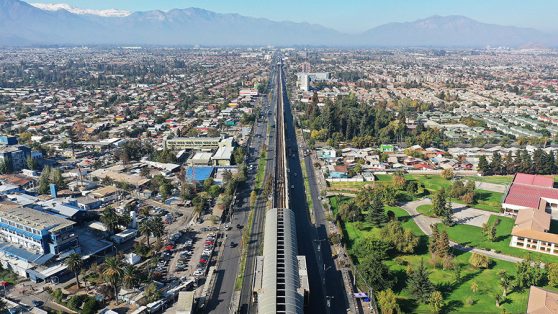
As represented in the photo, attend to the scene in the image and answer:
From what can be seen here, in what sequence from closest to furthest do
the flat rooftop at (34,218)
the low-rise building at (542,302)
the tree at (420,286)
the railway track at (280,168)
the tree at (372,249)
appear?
the low-rise building at (542,302) → the tree at (420,286) → the tree at (372,249) → the flat rooftop at (34,218) → the railway track at (280,168)

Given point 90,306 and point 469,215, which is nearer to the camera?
point 90,306

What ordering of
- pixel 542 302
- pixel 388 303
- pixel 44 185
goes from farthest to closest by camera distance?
pixel 44 185
pixel 388 303
pixel 542 302

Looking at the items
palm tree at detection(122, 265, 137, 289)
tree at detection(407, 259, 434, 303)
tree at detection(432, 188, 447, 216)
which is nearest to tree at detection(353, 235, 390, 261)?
tree at detection(407, 259, 434, 303)

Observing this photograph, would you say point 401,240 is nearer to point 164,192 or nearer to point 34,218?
point 164,192

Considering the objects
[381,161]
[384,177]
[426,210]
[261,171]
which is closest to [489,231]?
[426,210]

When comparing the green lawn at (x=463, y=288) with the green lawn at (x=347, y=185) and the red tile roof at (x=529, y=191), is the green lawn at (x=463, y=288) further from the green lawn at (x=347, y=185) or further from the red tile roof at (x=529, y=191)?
the green lawn at (x=347, y=185)

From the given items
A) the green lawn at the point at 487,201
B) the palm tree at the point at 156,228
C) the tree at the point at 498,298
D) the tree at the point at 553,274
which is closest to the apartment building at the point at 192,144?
the palm tree at the point at 156,228

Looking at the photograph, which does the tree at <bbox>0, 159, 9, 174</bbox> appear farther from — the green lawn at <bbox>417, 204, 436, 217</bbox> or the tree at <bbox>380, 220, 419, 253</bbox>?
the green lawn at <bbox>417, 204, 436, 217</bbox>
